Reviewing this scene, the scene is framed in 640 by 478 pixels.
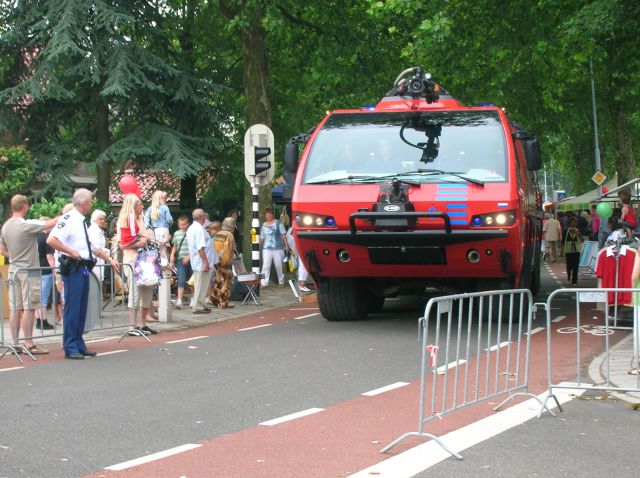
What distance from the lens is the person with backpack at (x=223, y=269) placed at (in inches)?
728

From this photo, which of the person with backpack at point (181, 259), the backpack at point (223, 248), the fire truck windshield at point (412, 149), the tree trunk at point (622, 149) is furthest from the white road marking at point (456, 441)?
the tree trunk at point (622, 149)

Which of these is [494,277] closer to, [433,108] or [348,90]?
[433,108]

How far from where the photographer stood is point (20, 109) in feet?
84.8

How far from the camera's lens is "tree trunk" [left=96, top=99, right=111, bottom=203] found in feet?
85.5

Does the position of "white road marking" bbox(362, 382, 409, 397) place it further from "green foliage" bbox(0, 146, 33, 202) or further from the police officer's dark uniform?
"green foliage" bbox(0, 146, 33, 202)

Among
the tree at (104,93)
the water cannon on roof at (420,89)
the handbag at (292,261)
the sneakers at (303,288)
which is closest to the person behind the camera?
the water cannon on roof at (420,89)

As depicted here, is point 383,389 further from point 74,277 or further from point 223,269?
point 223,269

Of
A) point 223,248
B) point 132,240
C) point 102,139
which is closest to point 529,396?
point 132,240

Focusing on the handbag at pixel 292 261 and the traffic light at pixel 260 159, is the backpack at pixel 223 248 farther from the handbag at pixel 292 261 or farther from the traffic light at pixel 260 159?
the handbag at pixel 292 261

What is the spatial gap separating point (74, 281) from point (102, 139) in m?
15.2

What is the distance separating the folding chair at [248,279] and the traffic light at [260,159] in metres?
1.77

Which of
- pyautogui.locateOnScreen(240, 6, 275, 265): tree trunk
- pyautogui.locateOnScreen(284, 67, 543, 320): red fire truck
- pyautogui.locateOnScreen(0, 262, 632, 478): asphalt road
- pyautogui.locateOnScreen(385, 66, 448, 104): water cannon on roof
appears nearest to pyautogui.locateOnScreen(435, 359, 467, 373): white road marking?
pyautogui.locateOnScreen(0, 262, 632, 478): asphalt road

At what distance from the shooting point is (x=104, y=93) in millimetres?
24578

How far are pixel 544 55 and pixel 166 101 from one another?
9.45m
